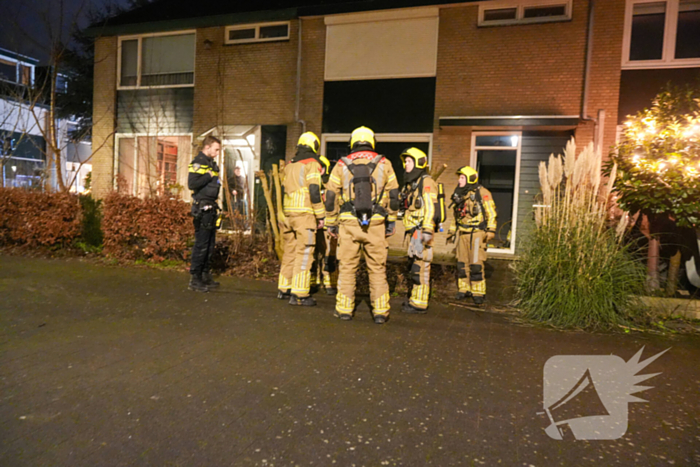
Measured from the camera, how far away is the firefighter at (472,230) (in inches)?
261

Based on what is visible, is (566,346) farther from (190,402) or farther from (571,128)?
(571,128)

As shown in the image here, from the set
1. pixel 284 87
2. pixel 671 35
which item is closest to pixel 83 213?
pixel 284 87

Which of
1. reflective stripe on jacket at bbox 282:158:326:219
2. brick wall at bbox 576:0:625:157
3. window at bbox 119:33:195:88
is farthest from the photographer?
window at bbox 119:33:195:88

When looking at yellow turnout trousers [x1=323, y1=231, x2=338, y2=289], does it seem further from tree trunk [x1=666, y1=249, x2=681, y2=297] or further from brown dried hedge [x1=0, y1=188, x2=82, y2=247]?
brown dried hedge [x1=0, y1=188, x2=82, y2=247]

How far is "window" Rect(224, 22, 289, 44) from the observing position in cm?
1303

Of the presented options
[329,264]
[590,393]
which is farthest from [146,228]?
[590,393]

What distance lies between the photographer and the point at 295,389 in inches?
131

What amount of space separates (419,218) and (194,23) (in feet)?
37.1

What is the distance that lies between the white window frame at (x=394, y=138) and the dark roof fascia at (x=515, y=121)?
0.73 meters

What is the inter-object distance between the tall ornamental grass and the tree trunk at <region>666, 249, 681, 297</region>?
84 centimetres

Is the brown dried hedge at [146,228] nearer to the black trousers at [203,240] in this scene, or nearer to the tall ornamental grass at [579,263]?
the black trousers at [203,240]

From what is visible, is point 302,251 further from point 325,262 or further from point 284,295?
point 325,262

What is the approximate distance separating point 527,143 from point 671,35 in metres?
3.54

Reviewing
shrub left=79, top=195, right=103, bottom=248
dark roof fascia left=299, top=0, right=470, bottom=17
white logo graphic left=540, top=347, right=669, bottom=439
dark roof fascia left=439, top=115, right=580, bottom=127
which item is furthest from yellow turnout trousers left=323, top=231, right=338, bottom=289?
dark roof fascia left=299, top=0, right=470, bottom=17
